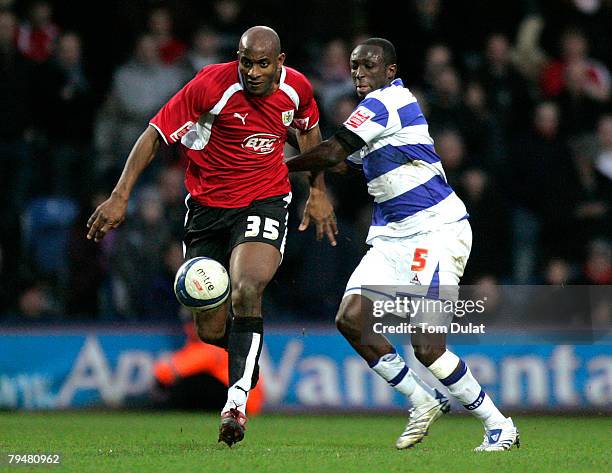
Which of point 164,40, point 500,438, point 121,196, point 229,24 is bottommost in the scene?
point 500,438

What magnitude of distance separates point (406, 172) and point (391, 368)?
3.92 ft

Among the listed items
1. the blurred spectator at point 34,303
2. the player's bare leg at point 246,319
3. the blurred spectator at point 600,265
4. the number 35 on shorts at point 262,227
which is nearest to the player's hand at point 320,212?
the number 35 on shorts at point 262,227

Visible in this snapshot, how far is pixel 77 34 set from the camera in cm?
1322

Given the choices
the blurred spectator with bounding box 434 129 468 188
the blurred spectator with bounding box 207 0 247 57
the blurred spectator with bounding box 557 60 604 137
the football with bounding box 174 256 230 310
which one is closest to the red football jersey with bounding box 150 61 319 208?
the football with bounding box 174 256 230 310

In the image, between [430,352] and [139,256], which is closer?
[430,352]

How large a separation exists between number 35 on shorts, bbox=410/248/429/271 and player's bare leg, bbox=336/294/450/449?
35cm

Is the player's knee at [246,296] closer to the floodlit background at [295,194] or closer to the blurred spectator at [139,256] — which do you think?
the floodlit background at [295,194]

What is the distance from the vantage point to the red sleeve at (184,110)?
7.36 metres

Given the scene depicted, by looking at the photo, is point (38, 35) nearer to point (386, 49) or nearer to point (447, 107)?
point (447, 107)

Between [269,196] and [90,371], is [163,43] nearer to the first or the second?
[90,371]

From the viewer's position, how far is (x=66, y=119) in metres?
12.6

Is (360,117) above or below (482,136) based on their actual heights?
above

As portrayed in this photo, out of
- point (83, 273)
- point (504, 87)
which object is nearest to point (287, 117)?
point (83, 273)

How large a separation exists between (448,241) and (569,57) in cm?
613
